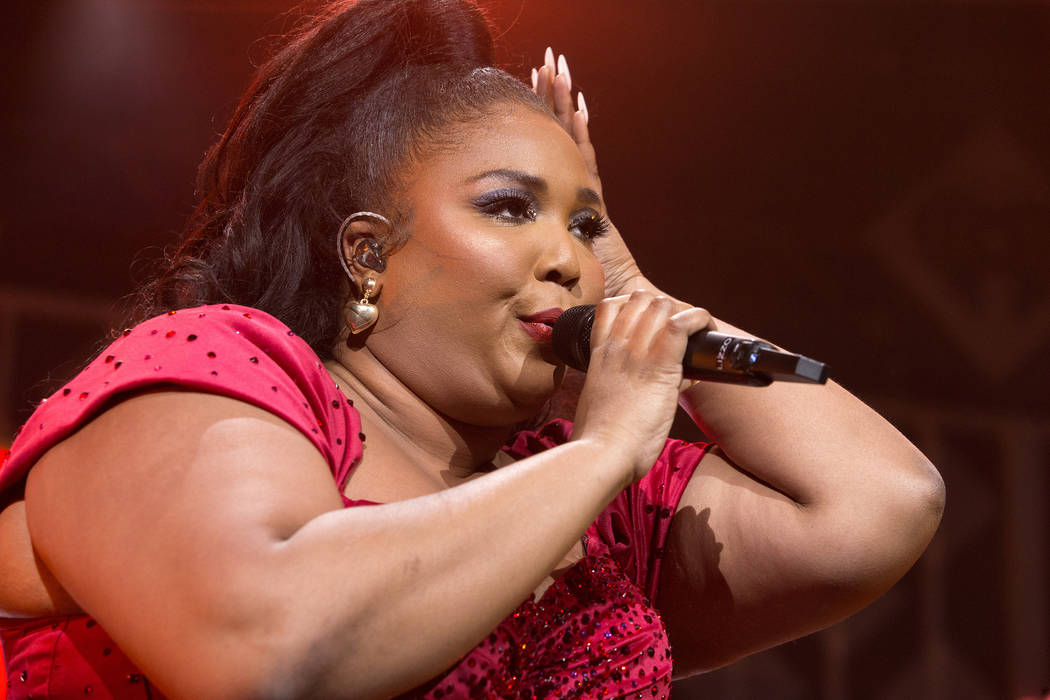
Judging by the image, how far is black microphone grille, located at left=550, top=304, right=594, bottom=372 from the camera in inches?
48.0

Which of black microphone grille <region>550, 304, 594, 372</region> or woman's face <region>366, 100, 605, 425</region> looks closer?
black microphone grille <region>550, 304, 594, 372</region>

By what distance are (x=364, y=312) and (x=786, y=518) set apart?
2.05 feet

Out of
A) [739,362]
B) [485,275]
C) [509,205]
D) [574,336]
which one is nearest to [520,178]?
[509,205]

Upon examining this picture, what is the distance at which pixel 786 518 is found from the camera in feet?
4.76

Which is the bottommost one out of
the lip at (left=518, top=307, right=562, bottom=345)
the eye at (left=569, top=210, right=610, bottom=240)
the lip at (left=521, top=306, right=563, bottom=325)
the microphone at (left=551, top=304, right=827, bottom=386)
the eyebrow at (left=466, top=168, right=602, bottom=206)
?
the lip at (left=518, top=307, right=562, bottom=345)

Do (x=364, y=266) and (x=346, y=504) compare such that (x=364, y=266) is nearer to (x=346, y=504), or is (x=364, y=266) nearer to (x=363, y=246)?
(x=363, y=246)

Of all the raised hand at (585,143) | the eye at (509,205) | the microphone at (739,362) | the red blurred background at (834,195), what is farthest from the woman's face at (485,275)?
the red blurred background at (834,195)

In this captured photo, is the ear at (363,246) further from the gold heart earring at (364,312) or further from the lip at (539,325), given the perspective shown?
the lip at (539,325)

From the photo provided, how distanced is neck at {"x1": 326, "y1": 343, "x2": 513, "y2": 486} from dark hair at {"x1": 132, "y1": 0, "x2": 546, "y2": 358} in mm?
57

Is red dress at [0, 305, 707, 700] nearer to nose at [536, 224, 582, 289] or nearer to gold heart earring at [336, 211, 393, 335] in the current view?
gold heart earring at [336, 211, 393, 335]

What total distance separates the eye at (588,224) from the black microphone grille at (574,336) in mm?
226

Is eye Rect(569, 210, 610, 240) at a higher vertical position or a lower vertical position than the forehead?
lower

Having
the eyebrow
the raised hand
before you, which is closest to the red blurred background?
the raised hand

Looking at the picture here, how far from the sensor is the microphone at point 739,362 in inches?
37.7
